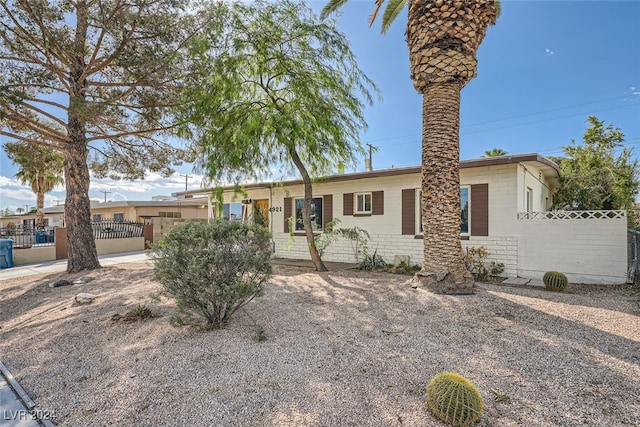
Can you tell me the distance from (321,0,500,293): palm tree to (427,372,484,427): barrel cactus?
11.9 ft

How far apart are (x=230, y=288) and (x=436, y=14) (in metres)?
6.10

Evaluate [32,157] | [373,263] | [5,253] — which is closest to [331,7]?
[373,263]

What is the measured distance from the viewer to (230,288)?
3.99m

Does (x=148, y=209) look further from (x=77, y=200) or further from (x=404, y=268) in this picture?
(x=404, y=268)

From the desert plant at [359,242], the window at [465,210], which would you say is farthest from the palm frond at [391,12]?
the desert plant at [359,242]

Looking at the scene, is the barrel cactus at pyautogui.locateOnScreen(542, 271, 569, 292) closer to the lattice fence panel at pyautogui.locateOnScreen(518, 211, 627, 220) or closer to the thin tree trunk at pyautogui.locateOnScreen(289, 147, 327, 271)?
the lattice fence panel at pyautogui.locateOnScreen(518, 211, 627, 220)

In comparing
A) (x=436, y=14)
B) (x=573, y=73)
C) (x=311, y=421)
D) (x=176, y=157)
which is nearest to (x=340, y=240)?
(x=176, y=157)

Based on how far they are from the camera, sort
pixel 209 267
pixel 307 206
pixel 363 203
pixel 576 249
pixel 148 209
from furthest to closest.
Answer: pixel 148 209 < pixel 363 203 < pixel 307 206 < pixel 576 249 < pixel 209 267

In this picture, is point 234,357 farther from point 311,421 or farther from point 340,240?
point 340,240

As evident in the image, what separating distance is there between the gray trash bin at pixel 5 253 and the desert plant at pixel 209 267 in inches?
464

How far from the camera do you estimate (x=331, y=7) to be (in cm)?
837

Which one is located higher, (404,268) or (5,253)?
(5,253)

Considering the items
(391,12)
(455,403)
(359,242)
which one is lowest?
(455,403)

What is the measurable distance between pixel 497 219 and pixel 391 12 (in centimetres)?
622
